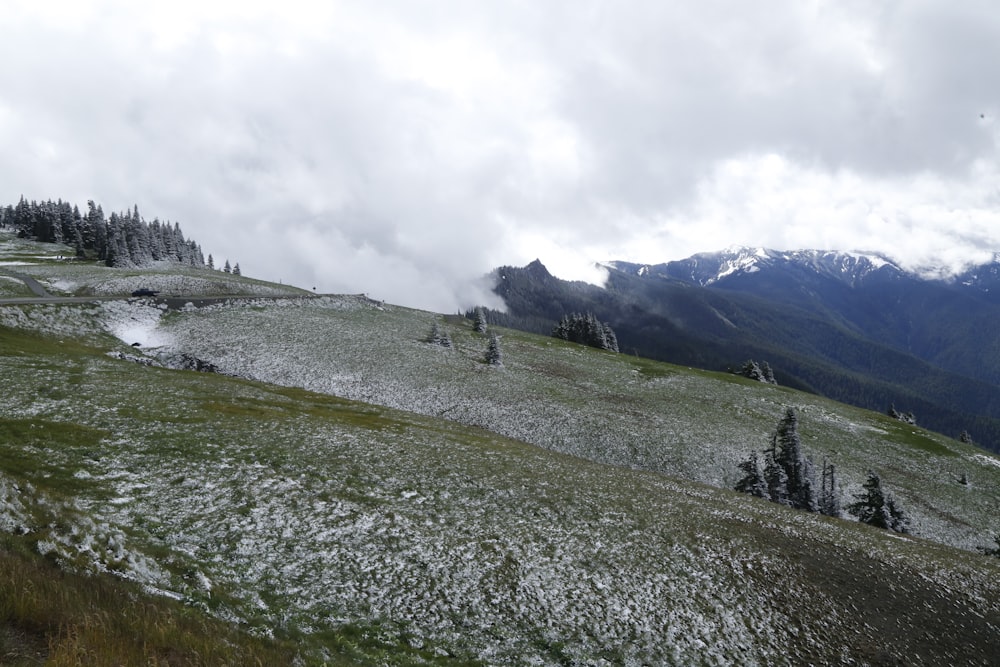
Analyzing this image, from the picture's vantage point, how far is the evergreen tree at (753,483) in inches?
1784

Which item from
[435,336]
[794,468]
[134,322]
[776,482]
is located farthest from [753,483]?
[134,322]

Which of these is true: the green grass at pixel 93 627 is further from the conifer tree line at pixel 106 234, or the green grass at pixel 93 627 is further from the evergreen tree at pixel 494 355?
the conifer tree line at pixel 106 234

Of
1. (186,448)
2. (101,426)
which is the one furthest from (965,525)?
(101,426)

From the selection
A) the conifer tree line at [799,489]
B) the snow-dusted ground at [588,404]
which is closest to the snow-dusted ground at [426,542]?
the conifer tree line at [799,489]

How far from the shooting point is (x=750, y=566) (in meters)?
23.0

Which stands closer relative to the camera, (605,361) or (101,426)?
(101,426)

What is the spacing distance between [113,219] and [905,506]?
15768 cm

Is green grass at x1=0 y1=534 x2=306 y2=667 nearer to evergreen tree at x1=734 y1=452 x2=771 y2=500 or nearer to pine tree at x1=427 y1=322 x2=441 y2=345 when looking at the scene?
evergreen tree at x1=734 y1=452 x2=771 y2=500

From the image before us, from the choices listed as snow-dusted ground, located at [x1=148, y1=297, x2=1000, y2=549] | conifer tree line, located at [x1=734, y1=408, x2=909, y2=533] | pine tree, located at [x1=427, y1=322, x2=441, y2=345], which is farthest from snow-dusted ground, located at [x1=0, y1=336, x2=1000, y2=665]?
pine tree, located at [x1=427, y1=322, x2=441, y2=345]

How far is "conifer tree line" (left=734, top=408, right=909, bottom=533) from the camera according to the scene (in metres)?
45.3

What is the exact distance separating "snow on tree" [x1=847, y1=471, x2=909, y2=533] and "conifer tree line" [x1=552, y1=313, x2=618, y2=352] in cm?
8481

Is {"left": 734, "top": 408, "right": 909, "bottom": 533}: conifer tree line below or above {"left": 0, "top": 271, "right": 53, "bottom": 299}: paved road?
below

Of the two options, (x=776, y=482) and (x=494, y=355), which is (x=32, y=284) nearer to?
(x=494, y=355)

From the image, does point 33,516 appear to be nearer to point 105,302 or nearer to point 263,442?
point 263,442
